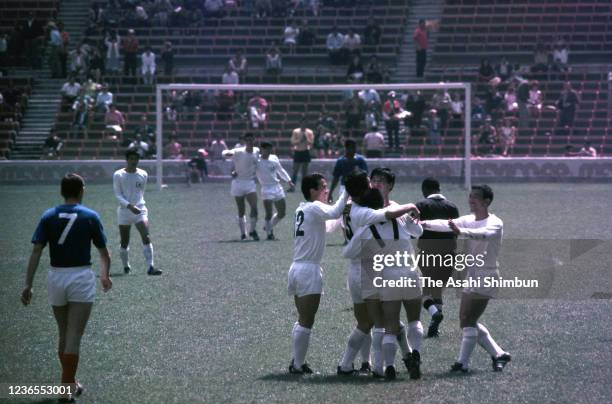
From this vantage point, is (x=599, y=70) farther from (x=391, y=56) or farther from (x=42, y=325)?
(x=42, y=325)

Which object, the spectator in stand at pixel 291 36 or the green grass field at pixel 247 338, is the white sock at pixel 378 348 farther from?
the spectator in stand at pixel 291 36

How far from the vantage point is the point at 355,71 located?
133ft

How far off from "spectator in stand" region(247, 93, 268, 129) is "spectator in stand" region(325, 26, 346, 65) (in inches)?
270

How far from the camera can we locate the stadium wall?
35.2 metres

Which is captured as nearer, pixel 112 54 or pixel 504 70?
pixel 504 70

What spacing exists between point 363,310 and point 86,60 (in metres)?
34.5

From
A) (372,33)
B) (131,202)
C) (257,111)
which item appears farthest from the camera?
(372,33)

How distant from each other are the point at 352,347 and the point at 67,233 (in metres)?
2.79

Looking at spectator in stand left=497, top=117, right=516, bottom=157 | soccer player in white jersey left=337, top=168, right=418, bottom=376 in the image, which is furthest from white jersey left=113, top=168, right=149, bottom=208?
spectator in stand left=497, top=117, right=516, bottom=157

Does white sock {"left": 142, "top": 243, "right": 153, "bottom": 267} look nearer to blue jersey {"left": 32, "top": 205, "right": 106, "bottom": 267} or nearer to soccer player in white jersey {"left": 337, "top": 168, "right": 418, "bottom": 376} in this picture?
soccer player in white jersey {"left": 337, "top": 168, "right": 418, "bottom": 376}

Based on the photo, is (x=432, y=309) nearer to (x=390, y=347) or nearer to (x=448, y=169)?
(x=390, y=347)

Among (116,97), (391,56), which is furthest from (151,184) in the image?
(391,56)

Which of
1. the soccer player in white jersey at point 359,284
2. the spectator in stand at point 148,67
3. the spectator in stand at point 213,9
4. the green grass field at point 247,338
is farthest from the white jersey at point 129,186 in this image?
the spectator in stand at point 213,9

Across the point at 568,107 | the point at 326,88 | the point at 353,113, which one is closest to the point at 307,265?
the point at 326,88
